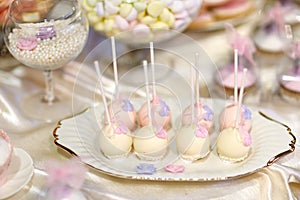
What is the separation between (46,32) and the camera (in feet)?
3.28

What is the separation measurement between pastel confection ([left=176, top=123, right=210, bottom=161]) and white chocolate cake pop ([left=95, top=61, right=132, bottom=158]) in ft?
0.27

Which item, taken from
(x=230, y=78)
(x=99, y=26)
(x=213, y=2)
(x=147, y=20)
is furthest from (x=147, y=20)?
(x=213, y=2)

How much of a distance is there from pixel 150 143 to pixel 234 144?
0.43 ft

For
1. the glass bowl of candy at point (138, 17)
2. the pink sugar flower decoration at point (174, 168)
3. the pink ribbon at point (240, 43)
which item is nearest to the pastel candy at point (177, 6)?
the glass bowl of candy at point (138, 17)

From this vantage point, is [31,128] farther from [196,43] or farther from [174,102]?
[196,43]

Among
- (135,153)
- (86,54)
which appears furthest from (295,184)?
(86,54)

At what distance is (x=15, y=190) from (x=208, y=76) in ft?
1.68

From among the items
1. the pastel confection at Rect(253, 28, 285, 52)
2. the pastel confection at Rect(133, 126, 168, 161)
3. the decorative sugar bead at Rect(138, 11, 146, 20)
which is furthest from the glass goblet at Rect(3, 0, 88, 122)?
the pastel confection at Rect(253, 28, 285, 52)

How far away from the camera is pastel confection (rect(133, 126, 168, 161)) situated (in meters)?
0.90

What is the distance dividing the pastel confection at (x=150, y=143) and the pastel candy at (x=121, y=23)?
248 millimetres

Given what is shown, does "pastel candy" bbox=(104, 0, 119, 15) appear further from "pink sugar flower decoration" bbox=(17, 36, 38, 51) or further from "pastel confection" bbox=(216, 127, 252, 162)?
"pastel confection" bbox=(216, 127, 252, 162)

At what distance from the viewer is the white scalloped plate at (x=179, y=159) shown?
2.87 ft

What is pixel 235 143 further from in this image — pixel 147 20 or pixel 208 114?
pixel 147 20

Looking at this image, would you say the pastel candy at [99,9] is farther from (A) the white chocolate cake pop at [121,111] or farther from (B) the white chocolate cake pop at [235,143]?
Result: (B) the white chocolate cake pop at [235,143]
